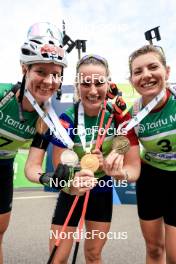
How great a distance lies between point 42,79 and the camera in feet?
8.38

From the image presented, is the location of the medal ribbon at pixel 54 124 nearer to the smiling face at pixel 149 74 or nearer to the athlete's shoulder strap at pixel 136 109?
the athlete's shoulder strap at pixel 136 109

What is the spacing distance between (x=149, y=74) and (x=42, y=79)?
34.9 inches

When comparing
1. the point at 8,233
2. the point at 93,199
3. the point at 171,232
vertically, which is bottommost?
the point at 8,233

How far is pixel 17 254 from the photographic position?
488 centimetres

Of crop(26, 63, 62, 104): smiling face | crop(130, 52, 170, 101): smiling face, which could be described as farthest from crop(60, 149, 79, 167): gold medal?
crop(130, 52, 170, 101): smiling face

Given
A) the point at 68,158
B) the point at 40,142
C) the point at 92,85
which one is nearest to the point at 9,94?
the point at 40,142

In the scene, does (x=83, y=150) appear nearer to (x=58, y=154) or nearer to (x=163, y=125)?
(x=58, y=154)

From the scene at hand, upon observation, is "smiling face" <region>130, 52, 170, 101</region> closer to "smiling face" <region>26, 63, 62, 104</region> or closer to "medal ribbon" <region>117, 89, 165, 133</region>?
"medal ribbon" <region>117, 89, 165, 133</region>

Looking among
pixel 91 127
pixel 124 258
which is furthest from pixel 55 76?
pixel 124 258

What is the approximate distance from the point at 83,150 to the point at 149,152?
701 mm

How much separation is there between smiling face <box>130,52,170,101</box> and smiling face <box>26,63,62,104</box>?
26.8 inches

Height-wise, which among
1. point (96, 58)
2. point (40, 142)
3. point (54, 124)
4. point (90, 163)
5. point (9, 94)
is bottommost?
point (90, 163)

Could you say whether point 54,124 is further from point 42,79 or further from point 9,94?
point 9,94

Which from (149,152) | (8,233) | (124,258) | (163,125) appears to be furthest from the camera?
(8,233)
